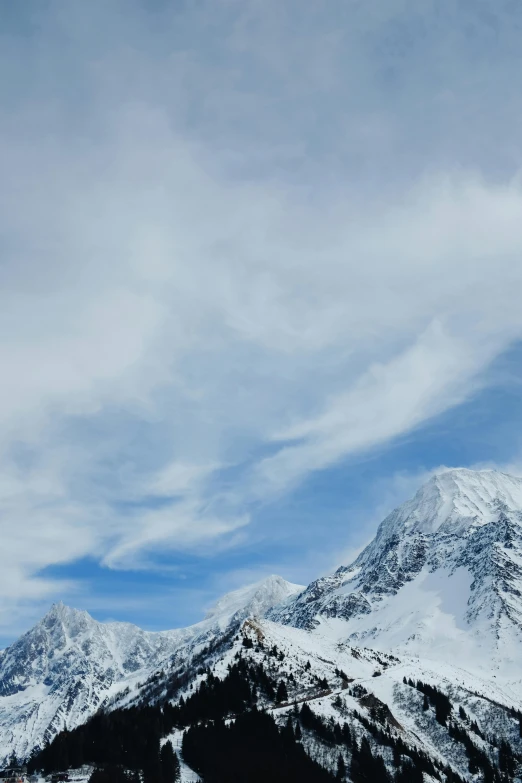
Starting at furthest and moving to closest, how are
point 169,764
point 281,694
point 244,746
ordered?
1. point 281,694
2. point 244,746
3. point 169,764

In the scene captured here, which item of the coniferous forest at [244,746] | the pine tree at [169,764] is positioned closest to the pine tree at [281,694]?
the coniferous forest at [244,746]

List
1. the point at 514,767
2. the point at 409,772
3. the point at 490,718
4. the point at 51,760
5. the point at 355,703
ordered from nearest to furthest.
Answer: the point at 51,760 → the point at 409,772 → the point at 514,767 → the point at 355,703 → the point at 490,718

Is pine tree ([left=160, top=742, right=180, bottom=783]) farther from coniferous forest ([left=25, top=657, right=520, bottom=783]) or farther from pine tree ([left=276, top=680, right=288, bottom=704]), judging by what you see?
pine tree ([left=276, top=680, right=288, bottom=704])

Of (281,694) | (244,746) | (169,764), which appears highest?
(281,694)

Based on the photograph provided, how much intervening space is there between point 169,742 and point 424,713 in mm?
80020

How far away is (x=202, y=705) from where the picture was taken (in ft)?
497

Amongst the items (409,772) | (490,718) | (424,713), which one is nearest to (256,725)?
(409,772)

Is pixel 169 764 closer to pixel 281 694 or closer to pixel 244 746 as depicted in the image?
pixel 244 746

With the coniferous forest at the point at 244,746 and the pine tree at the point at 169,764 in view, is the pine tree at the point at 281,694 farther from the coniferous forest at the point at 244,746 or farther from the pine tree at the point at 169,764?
the pine tree at the point at 169,764

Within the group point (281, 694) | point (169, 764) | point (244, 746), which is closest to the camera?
point (169, 764)

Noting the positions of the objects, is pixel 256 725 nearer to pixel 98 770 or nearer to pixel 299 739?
pixel 299 739

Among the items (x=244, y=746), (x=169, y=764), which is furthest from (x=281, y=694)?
(x=169, y=764)

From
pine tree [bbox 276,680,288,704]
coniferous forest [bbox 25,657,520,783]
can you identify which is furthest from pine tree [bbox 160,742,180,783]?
pine tree [bbox 276,680,288,704]

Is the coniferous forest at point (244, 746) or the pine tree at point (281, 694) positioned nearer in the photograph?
the coniferous forest at point (244, 746)
